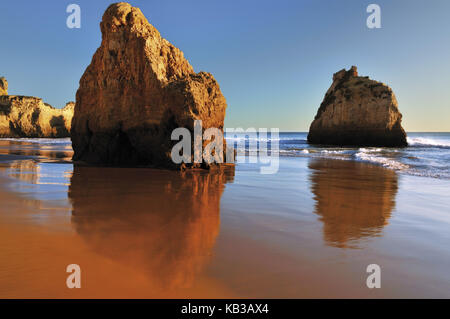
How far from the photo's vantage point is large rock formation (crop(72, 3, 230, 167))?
10.5 metres

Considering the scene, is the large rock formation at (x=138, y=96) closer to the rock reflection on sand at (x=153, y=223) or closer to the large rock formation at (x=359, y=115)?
the rock reflection on sand at (x=153, y=223)

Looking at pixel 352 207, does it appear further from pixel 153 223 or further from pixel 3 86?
pixel 3 86

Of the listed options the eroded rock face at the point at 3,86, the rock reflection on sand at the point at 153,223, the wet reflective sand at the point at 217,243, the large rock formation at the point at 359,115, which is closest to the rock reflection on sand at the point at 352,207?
the wet reflective sand at the point at 217,243

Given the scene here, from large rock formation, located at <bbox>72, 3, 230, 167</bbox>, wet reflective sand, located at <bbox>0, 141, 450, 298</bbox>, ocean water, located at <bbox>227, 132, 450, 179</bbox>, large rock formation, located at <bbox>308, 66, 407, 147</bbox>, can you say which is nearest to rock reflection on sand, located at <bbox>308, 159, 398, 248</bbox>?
wet reflective sand, located at <bbox>0, 141, 450, 298</bbox>

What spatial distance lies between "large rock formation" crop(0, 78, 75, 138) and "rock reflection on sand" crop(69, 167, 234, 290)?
62.4 m

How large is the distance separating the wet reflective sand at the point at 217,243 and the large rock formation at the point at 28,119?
62.5 metres

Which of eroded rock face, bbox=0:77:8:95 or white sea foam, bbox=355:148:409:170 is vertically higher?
eroded rock face, bbox=0:77:8:95

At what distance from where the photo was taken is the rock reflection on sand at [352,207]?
12.4ft

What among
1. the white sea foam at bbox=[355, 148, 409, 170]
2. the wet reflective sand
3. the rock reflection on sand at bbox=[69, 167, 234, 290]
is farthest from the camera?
the white sea foam at bbox=[355, 148, 409, 170]

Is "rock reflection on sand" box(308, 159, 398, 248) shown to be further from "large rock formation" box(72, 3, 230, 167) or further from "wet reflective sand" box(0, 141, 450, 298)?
"large rock formation" box(72, 3, 230, 167)

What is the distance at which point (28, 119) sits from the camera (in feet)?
185

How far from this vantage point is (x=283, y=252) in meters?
3.09
